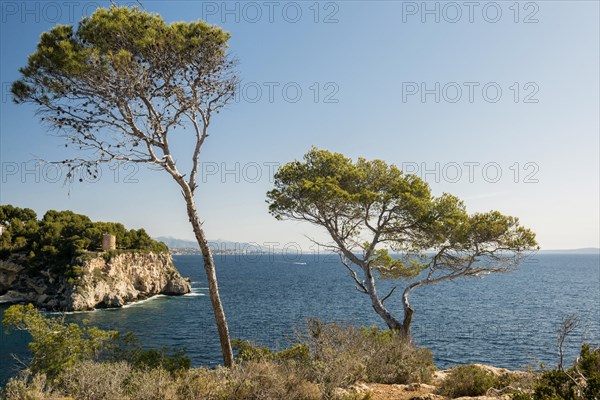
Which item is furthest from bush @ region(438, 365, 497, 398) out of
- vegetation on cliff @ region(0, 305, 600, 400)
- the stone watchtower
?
the stone watchtower

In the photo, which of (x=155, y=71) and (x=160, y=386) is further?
(x=155, y=71)

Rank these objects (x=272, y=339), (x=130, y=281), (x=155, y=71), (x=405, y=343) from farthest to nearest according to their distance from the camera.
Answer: (x=130, y=281), (x=272, y=339), (x=405, y=343), (x=155, y=71)

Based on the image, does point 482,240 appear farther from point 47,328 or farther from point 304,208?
point 47,328

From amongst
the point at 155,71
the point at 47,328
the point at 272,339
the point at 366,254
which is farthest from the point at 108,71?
the point at 272,339

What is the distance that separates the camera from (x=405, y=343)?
472 inches

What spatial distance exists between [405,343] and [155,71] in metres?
10.4

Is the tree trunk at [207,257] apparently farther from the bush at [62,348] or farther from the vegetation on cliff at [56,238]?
the vegetation on cliff at [56,238]

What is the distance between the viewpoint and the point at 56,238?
54.9 m

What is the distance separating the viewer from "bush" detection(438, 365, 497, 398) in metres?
8.93

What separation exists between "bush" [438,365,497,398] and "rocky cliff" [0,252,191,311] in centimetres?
4581

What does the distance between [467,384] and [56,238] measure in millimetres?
58813

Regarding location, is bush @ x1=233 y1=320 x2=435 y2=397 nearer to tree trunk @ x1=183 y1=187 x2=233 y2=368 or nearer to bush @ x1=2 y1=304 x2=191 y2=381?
tree trunk @ x1=183 y1=187 x2=233 y2=368

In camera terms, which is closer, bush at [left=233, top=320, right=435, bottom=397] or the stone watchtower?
bush at [left=233, top=320, right=435, bottom=397]

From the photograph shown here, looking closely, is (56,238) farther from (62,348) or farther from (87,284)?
(62,348)
